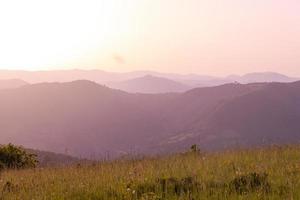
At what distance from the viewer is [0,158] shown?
19.1 meters

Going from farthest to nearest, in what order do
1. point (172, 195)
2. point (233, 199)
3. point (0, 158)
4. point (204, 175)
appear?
point (0, 158)
point (204, 175)
point (172, 195)
point (233, 199)

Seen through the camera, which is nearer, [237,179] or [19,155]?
[237,179]

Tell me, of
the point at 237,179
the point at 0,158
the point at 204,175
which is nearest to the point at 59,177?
the point at 204,175

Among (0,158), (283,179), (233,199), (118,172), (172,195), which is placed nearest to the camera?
(233,199)

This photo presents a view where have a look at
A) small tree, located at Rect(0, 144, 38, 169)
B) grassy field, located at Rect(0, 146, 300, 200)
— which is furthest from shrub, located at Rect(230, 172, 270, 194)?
small tree, located at Rect(0, 144, 38, 169)

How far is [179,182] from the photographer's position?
345 inches

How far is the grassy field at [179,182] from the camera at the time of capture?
7.94 metres

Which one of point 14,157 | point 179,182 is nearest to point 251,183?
point 179,182

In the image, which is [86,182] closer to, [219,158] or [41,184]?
[41,184]

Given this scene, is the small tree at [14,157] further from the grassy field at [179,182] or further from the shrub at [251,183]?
the shrub at [251,183]

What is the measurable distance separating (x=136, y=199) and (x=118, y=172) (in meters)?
2.97

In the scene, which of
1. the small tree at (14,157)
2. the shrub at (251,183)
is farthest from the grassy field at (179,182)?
the small tree at (14,157)

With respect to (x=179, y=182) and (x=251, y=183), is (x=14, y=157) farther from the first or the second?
(x=251, y=183)

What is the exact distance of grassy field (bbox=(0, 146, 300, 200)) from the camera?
7.94m
